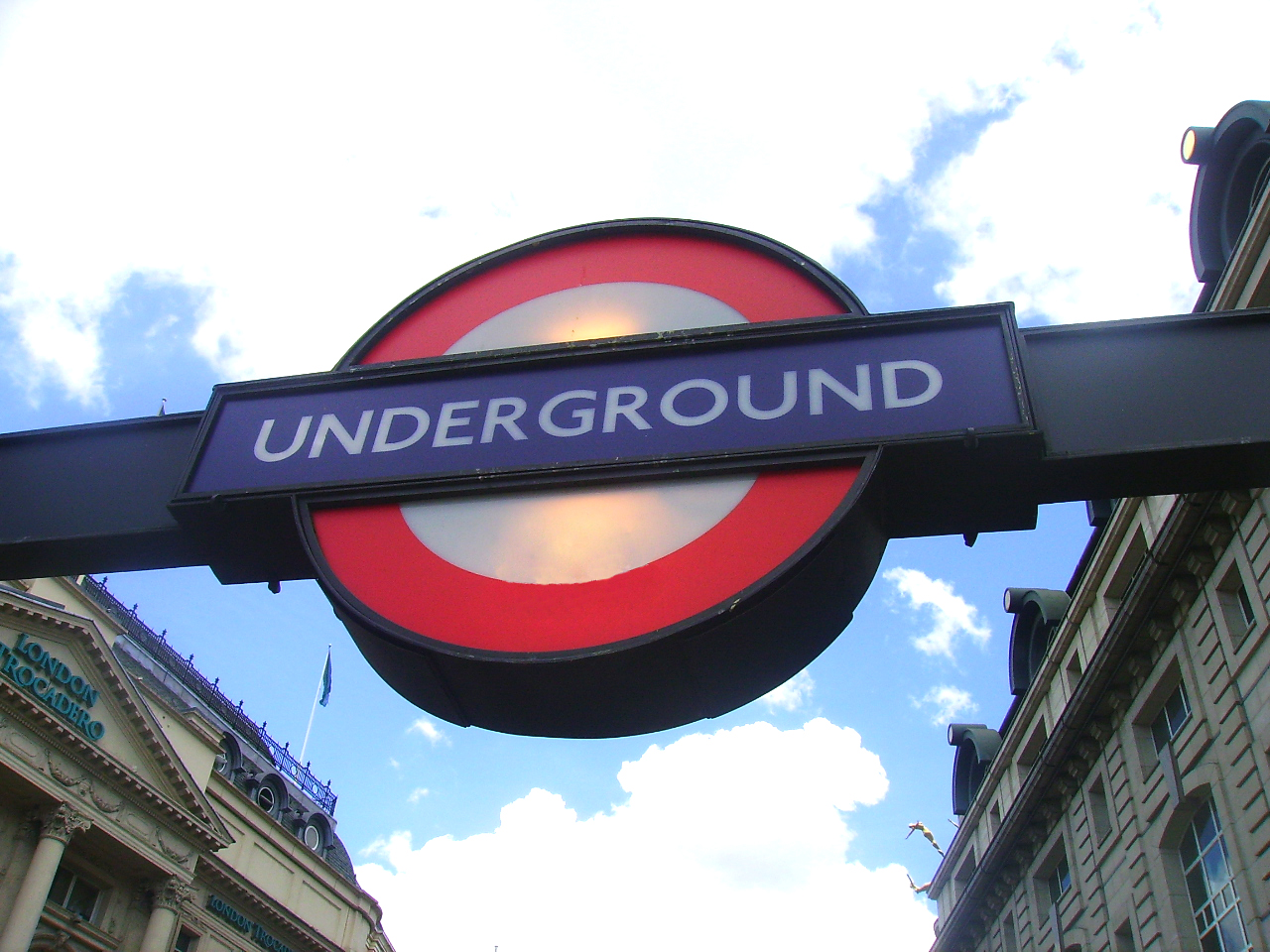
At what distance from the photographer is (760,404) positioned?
279cm

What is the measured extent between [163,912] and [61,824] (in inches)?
177

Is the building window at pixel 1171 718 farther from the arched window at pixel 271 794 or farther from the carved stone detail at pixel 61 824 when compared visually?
the arched window at pixel 271 794

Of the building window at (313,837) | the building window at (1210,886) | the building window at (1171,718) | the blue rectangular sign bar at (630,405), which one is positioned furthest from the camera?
the building window at (313,837)

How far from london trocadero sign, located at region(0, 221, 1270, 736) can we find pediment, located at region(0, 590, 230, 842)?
26.0 meters

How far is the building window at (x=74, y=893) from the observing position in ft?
92.5

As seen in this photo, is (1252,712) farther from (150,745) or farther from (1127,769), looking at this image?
(150,745)

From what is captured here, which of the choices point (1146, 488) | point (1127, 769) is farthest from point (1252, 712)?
point (1146, 488)

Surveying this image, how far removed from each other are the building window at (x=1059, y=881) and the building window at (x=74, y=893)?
986 inches

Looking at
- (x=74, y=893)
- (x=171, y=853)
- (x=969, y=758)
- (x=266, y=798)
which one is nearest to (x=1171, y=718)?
(x=969, y=758)

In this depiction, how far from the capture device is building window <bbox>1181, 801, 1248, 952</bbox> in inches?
720

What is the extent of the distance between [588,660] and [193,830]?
32.3 metres

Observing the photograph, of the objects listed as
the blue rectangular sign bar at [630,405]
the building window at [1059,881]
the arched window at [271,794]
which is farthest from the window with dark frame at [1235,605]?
the arched window at [271,794]

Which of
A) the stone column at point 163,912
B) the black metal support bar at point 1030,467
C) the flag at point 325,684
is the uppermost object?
the flag at point 325,684

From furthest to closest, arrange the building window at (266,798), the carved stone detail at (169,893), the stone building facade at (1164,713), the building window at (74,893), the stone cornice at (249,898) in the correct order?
the building window at (266,798) < the stone cornice at (249,898) < the carved stone detail at (169,893) < the building window at (74,893) < the stone building facade at (1164,713)
